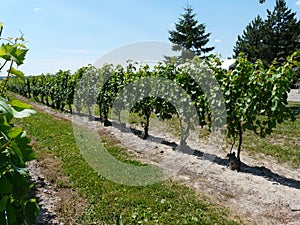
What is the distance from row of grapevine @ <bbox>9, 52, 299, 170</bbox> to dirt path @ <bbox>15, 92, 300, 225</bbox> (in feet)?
2.00

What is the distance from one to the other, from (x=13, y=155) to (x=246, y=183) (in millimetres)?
4981

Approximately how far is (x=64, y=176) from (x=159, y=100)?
352 centimetres

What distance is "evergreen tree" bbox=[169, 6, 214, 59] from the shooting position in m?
40.4

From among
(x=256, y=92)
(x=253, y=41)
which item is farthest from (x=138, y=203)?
(x=253, y=41)

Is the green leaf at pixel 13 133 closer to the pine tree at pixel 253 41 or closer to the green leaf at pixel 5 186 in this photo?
the green leaf at pixel 5 186

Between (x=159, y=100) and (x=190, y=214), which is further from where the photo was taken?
(x=159, y=100)

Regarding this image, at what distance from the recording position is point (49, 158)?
6793 mm

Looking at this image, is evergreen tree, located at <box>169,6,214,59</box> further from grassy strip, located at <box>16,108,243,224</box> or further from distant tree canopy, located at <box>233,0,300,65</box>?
grassy strip, located at <box>16,108,243,224</box>

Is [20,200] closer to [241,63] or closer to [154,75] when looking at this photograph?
Answer: [241,63]

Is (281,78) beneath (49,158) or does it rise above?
above

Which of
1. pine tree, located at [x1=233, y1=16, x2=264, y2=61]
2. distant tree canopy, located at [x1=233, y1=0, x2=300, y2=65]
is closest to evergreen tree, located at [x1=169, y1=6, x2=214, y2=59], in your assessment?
pine tree, located at [x1=233, y1=16, x2=264, y2=61]

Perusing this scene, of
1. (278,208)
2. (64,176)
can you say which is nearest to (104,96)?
(64,176)

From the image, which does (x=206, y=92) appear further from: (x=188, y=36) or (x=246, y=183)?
(x=188, y=36)

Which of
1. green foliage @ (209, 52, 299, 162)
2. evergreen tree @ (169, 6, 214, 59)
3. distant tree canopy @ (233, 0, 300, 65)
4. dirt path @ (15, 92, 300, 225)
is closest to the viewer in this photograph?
dirt path @ (15, 92, 300, 225)
